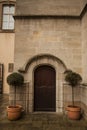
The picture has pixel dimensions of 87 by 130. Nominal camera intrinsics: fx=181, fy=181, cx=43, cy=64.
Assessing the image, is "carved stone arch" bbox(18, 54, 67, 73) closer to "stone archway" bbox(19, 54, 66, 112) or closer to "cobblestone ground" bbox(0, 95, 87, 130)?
"stone archway" bbox(19, 54, 66, 112)

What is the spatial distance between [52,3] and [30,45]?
2473 mm

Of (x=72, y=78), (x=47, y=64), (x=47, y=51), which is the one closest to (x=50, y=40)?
(x=47, y=51)

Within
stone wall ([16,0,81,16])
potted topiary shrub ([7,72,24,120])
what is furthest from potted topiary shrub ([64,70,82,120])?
stone wall ([16,0,81,16])

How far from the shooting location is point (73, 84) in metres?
8.11

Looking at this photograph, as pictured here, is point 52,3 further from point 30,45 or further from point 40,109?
point 40,109

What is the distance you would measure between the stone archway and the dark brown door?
0.27 m

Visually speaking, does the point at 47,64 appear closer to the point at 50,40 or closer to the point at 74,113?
the point at 50,40

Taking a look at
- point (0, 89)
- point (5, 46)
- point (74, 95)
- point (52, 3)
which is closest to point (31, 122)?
point (74, 95)

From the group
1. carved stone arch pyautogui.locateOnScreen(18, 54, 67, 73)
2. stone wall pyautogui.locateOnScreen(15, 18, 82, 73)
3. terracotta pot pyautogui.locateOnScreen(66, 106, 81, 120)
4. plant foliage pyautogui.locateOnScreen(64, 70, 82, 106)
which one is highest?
stone wall pyautogui.locateOnScreen(15, 18, 82, 73)

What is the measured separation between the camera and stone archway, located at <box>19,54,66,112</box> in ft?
28.0

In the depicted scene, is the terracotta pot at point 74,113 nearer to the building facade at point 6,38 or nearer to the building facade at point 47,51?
the building facade at point 47,51

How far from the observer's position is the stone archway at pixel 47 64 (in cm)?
855

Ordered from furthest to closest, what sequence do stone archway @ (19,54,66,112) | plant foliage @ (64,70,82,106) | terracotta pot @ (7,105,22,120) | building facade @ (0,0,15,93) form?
building facade @ (0,0,15,93)
stone archway @ (19,54,66,112)
plant foliage @ (64,70,82,106)
terracotta pot @ (7,105,22,120)

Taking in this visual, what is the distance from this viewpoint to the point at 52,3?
9219 mm
